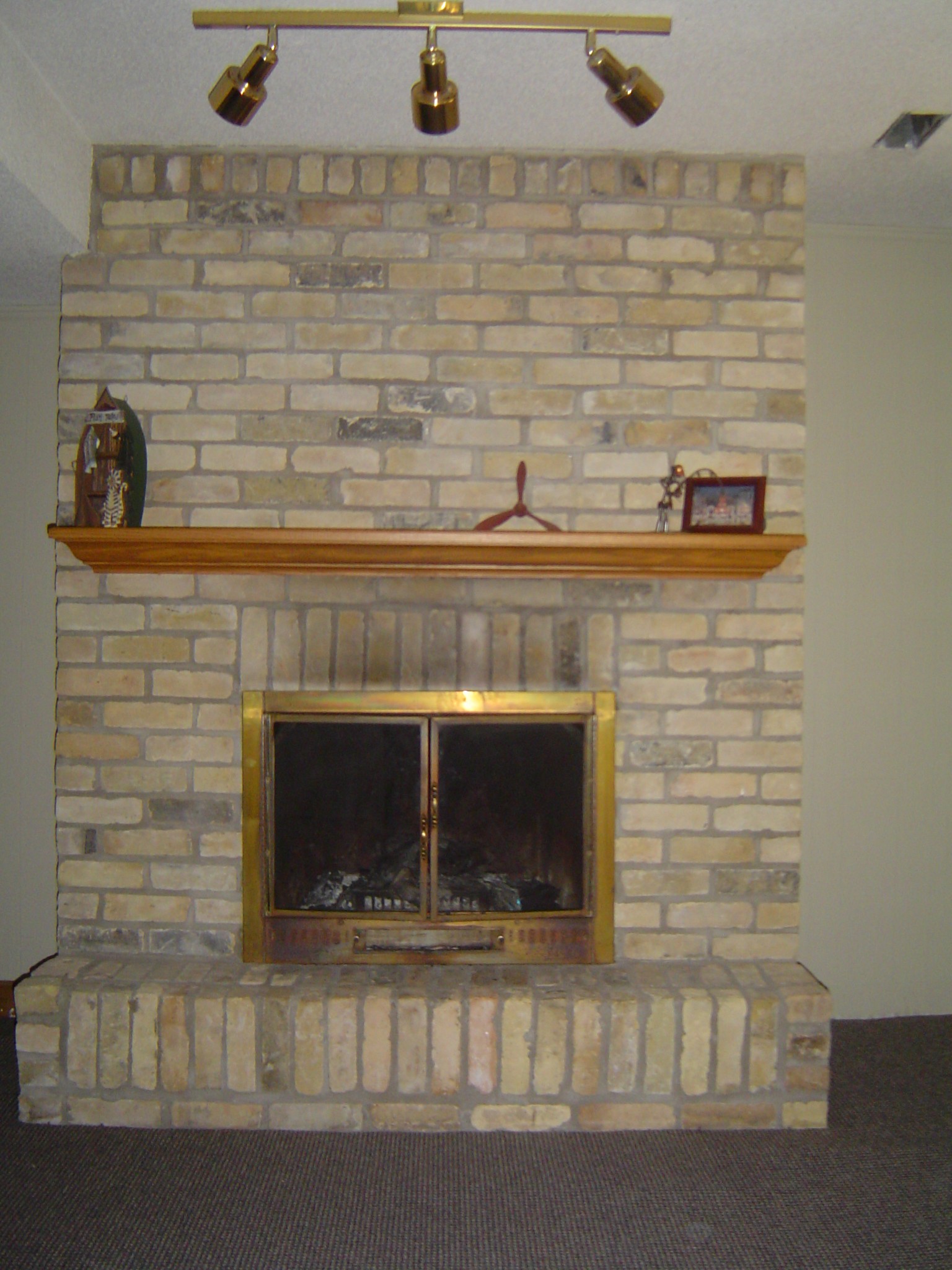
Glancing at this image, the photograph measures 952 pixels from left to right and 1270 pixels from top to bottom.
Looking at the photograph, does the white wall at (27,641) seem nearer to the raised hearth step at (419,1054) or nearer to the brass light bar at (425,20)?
the raised hearth step at (419,1054)

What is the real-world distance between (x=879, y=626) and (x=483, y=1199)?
1886 millimetres

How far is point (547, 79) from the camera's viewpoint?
1767 millimetres

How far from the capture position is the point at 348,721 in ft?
6.59

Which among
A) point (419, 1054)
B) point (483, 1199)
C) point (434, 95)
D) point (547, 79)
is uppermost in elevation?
point (547, 79)

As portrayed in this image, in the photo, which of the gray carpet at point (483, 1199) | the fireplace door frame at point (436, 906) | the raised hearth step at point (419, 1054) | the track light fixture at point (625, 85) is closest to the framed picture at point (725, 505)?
the fireplace door frame at point (436, 906)

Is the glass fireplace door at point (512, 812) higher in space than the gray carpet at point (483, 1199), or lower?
higher

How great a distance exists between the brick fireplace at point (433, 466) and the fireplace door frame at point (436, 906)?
0.04 metres

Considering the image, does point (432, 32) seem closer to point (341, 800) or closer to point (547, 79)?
point (547, 79)

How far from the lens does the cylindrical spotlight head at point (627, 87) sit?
1.32 meters

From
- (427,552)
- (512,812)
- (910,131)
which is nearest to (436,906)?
(512,812)

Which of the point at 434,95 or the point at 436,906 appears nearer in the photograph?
the point at 434,95

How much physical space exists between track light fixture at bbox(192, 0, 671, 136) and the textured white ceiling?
0.36 m

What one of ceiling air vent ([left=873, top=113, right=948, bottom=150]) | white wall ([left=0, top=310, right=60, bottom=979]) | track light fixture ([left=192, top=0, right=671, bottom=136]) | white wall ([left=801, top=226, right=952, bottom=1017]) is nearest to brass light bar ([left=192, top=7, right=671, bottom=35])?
track light fixture ([left=192, top=0, right=671, bottom=136])

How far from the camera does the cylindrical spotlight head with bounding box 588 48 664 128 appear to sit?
1.32 meters
